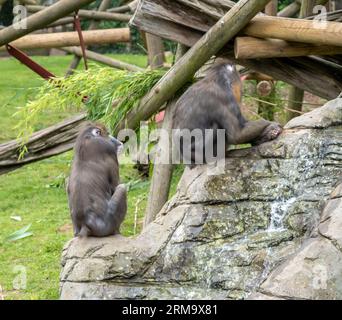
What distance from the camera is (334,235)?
4773mm

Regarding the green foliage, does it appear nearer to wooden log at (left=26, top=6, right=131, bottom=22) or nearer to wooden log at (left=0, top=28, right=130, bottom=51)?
wooden log at (left=0, top=28, right=130, bottom=51)

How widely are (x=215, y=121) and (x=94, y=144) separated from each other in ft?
2.80

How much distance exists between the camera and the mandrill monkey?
17.7 feet

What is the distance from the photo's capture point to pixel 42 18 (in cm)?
694

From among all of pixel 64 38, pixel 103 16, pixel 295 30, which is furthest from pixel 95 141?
pixel 103 16

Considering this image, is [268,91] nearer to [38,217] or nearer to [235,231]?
[38,217]

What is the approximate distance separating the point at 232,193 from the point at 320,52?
134cm

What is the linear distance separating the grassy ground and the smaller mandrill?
91 cm

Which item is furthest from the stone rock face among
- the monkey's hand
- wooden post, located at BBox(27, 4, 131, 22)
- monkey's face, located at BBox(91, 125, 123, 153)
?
wooden post, located at BBox(27, 4, 131, 22)

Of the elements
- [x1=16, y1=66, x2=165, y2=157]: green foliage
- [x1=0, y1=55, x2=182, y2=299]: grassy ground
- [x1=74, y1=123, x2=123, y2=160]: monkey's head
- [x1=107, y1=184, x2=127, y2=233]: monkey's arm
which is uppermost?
[x1=16, y1=66, x2=165, y2=157]: green foliage

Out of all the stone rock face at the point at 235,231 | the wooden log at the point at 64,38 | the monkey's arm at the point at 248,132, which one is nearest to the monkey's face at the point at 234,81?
the monkey's arm at the point at 248,132

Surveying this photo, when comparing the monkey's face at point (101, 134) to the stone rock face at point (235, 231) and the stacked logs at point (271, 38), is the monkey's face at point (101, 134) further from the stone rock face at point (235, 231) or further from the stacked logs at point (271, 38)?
the stacked logs at point (271, 38)

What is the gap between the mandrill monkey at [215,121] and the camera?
539cm
